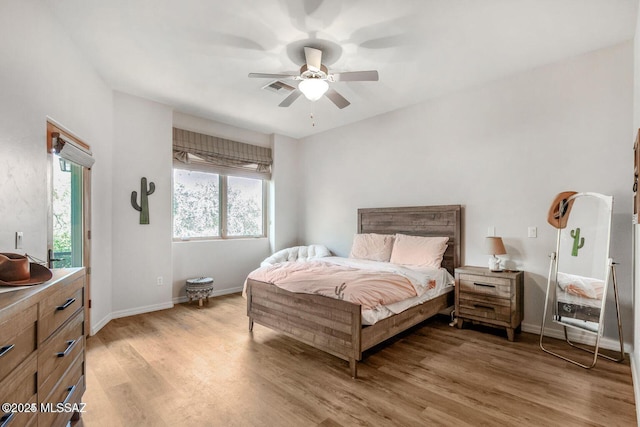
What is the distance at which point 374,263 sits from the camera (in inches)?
159

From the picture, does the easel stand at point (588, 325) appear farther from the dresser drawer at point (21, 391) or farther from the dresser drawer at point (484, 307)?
the dresser drawer at point (21, 391)

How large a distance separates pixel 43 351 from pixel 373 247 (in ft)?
12.1

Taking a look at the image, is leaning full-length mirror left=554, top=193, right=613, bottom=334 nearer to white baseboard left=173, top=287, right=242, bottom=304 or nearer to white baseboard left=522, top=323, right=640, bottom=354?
white baseboard left=522, top=323, right=640, bottom=354

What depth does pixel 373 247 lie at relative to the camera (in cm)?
444

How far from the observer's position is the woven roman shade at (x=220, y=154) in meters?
4.61

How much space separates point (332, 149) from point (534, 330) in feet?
12.6

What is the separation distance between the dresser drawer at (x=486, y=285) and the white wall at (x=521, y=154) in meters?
0.42

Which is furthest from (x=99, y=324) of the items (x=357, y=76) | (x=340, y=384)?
(x=357, y=76)

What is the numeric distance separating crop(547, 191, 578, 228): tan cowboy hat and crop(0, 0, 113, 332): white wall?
13.9 feet

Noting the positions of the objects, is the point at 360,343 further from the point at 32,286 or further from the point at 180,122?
the point at 180,122

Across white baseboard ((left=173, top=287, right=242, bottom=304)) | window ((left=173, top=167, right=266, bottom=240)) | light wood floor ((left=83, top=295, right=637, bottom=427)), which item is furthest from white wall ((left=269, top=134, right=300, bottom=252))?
light wood floor ((left=83, top=295, right=637, bottom=427))

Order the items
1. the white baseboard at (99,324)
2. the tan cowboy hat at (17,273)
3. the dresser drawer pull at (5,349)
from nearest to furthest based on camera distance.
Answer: the dresser drawer pull at (5,349) < the tan cowboy hat at (17,273) < the white baseboard at (99,324)

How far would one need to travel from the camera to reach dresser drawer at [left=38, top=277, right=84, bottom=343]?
1.32 meters

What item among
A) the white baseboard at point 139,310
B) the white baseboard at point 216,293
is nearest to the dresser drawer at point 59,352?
the white baseboard at point 139,310
